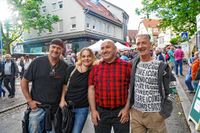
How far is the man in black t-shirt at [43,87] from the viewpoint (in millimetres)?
4055

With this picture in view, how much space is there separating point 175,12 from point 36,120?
1836cm

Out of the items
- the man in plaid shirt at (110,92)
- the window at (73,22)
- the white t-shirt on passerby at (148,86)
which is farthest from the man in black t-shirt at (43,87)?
the window at (73,22)

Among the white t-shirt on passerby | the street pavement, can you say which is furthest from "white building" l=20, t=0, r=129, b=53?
the white t-shirt on passerby

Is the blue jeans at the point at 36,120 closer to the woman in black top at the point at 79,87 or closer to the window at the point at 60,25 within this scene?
the woman in black top at the point at 79,87

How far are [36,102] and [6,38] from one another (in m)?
30.9

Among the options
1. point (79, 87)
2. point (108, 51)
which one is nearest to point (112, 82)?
point (108, 51)

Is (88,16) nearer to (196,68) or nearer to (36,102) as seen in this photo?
(196,68)

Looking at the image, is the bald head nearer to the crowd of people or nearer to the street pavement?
the crowd of people

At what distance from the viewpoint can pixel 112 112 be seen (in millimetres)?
3656

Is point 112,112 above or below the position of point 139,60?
below

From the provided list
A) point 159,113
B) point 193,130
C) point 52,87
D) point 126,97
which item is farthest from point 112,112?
point 193,130

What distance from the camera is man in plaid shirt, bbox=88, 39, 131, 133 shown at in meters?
3.59

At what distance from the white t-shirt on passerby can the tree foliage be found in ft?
53.5

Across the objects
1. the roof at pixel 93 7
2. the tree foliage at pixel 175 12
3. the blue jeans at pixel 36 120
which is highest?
the roof at pixel 93 7
